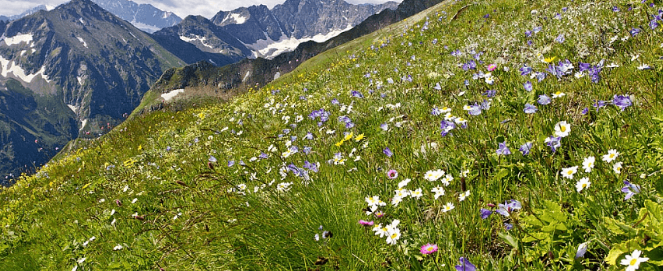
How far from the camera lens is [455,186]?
3.01m

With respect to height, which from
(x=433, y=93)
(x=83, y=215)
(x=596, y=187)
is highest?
(x=596, y=187)

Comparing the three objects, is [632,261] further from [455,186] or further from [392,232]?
[455,186]

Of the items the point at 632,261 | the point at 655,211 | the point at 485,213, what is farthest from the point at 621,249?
the point at 485,213

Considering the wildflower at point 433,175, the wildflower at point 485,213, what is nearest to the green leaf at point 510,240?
the wildflower at point 485,213

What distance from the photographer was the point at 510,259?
6.94 feet

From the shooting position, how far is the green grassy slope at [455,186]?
2.14m

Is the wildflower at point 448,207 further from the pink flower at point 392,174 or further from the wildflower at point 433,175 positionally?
the pink flower at point 392,174

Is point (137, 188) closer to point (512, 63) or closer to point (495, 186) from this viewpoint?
point (495, 186)

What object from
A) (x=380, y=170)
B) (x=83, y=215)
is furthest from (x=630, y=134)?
(x=83, y=215)

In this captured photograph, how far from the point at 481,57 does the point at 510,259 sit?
195 inches

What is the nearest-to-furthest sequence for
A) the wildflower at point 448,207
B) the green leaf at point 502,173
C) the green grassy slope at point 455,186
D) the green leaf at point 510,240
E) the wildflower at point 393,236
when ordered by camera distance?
the green leaf at point 510,240 < the green grassy slope at point 455,186 < the wildflower at point 393,236 < the wildflower at point 448,207 < the green leaf at point 502,173

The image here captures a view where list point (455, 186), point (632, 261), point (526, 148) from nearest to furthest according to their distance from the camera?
point (632, 261) → point (526, 148) → point (455, 186)

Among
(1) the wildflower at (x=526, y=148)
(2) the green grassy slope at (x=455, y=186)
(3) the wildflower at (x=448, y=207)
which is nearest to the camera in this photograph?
(2) the green grassy slope at (x=455, y=186)

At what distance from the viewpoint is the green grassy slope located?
214cm
